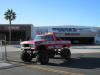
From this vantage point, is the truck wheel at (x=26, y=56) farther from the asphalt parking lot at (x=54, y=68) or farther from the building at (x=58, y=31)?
the building at (x=58, y=31)

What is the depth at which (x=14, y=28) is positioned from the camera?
170 feet

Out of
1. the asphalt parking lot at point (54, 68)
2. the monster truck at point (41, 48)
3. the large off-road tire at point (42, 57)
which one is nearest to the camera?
the asphalt parking lot at point (54, 68)

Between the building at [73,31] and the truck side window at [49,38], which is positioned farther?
the building at [73,31]

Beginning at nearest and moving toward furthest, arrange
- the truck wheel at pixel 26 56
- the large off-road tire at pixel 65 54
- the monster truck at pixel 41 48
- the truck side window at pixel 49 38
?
the monster truck at pixel 41 48
the truck wheel at pixel 26 56
the truck side window at pixel 49 38
the large off-road tire at pixel 65 54

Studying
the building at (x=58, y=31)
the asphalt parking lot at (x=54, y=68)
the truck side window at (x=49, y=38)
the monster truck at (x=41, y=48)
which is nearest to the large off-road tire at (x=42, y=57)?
the monster truck at (x=41, y=48)

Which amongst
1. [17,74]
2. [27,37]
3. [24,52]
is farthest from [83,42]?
[17,74]

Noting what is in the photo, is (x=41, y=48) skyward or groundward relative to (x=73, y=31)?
groundward

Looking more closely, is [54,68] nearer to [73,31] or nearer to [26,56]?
[26,56]

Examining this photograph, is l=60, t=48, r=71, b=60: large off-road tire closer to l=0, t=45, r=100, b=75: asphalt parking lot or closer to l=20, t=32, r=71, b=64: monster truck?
l=20, t=32, r=71, b=64: monster truck

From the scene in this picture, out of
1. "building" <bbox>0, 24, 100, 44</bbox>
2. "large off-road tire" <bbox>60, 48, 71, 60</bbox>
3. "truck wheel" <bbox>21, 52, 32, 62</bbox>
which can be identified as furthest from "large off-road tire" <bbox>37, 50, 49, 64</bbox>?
"building" <bbox>0, 24, 100, 44</bbox>

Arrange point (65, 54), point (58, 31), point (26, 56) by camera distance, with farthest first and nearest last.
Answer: point (58, 31) → point (65, 54) → point (26, 56)

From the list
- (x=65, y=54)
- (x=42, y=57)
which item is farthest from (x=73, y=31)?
(x=42, y=57)

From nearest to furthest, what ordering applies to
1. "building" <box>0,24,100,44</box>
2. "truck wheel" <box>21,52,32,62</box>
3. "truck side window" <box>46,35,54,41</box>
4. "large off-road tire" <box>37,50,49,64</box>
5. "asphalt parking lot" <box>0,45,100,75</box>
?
"asphalt parking lot" <box>0,45,100,75</box>, "large off-road tire" <box>37,50,49,64</box>, "truck wheel" <box>21,52,32,62</box>, "truck side window" <box>46,35,54,41</box>, "building" <box>0,24,100,44</box>

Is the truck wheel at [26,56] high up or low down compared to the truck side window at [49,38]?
down
